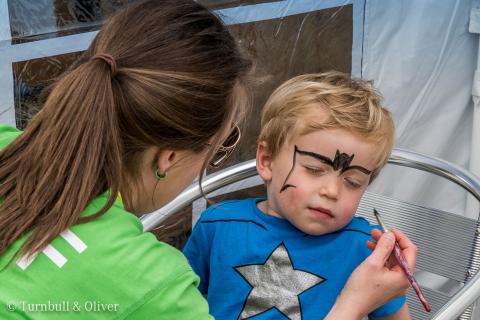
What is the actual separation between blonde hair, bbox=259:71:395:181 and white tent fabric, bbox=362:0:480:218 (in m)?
1.10

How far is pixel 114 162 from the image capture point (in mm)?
1179

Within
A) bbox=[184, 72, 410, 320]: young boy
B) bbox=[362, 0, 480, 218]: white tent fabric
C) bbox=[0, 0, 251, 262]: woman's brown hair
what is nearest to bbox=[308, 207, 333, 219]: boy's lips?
bbox=[184, 72, 410, 320]: young boy

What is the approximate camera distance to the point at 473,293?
172 cm

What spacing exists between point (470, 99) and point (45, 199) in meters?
2.18

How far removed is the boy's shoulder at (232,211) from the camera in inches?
69.4

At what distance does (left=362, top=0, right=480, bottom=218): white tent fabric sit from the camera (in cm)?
282

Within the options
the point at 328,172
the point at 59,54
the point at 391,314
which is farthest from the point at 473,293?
the point at 59,54

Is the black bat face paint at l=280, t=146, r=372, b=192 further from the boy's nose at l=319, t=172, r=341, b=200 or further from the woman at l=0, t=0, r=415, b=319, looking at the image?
the woman at l=0, t=0, r=415, b=319

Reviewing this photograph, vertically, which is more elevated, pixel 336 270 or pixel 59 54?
pixel 59 54

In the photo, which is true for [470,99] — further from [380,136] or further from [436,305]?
[380,136]

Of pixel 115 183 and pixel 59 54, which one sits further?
pixel 59 54

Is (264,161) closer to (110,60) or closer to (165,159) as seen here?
(165,159)

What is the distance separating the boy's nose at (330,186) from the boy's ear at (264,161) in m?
0.15

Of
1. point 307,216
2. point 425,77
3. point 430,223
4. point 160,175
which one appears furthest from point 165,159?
point 425,77
